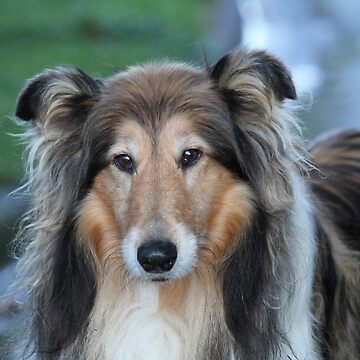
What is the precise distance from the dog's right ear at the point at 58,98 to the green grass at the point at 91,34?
5.91 m

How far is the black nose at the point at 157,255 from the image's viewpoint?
15.7 ft

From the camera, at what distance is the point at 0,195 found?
8.92 meters

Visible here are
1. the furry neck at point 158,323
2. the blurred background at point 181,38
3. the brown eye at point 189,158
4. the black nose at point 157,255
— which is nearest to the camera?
the black nose at point 157,255

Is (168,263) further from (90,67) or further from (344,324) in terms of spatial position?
(90,67)

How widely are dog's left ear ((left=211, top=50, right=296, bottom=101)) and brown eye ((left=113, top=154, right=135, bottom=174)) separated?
542 mm

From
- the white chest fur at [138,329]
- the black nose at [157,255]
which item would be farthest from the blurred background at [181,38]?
the black nose at [157,255]

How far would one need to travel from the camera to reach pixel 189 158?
500cm

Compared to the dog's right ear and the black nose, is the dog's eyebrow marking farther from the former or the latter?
the black nose

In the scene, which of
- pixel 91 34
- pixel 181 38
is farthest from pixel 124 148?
pixel 91 34

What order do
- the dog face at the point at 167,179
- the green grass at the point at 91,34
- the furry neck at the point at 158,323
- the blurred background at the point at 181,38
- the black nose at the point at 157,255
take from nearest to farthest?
the black nose at the point at 157,255 < the dog face at the point at 167,179 < the furry neck at the point at 158,323 < the blurred background at the point at 181,38 < the green grass at the point at 91,34

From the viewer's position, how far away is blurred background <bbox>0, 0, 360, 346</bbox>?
11617mm

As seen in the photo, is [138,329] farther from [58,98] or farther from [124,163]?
→ [58,98]

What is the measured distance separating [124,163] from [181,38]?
9714 millimetres

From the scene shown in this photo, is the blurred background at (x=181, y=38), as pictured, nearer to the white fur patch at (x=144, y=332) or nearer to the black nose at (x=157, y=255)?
the white fur patch at (x=144, y=332)
